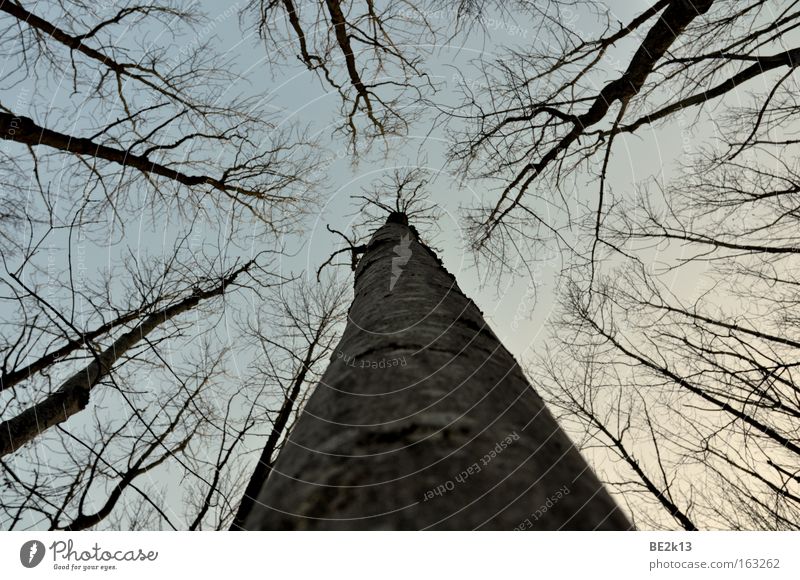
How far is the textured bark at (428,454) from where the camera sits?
2.09 feet

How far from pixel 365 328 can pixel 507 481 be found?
0.73 meters

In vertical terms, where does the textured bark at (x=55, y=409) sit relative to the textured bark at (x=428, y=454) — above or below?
above

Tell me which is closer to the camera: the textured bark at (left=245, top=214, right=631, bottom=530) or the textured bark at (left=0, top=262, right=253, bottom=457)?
the textured bark at (left=245, top=214, right=631, bottom=530)

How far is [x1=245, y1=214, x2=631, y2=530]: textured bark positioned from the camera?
2.09 ft

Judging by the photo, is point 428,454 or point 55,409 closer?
point 428,454

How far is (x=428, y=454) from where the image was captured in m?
0.70

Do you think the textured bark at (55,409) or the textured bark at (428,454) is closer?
the textured bark at (428,454)

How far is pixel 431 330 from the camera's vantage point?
113 centimetres

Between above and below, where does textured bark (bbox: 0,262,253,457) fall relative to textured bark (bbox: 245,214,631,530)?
above

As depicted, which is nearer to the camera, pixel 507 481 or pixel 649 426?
pixel 507 481

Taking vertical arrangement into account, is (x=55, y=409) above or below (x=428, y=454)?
above
